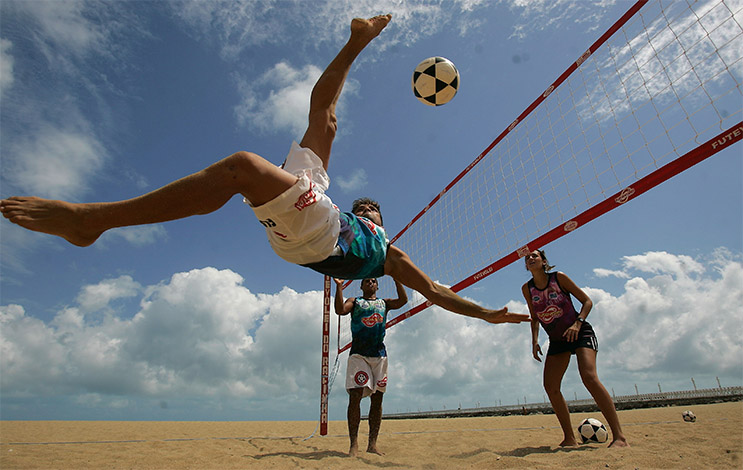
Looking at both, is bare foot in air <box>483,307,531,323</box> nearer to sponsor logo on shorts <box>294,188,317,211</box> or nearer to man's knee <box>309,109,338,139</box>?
sponsor logo on shorts <box>294,188,317,211</box>

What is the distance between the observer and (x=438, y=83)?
14.5ft

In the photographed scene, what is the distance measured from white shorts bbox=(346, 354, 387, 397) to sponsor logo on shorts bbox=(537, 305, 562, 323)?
166 centimetres

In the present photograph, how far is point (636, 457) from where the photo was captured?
283 cm

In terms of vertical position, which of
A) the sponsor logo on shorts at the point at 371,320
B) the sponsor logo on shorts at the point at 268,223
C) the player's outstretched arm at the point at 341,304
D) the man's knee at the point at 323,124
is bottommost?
the sponsor logo on shorts at the point at 268,223

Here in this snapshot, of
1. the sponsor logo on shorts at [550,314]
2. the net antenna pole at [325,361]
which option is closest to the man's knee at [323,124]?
the sponsor logo on shorts at [550,314]

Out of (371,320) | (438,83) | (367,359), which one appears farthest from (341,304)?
(438,83)

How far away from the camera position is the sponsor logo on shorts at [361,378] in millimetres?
4258

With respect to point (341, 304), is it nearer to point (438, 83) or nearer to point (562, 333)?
point (562, 333)

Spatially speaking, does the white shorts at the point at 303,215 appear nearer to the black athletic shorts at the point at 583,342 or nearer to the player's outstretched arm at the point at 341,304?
the player's outstretched arm at the point at 341,304

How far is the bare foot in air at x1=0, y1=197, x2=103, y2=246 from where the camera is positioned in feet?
5.24

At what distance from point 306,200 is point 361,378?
2872mm

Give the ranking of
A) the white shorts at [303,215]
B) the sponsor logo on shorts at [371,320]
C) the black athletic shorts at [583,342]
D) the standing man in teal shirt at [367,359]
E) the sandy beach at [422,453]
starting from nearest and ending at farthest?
1. the white shorts at [303,215]
2. the sandy beach at [422,453]
3. the black athletic shorts at [583,342]
4. the standing man in teal shirt at [367,359]
5. the sponsor logo on shorts at [371,320]

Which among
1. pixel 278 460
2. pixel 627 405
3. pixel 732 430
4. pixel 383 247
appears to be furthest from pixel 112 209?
pixel 627 405

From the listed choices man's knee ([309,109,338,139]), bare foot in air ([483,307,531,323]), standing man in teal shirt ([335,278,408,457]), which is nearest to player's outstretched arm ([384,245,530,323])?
bare foot in air ([483,307,531,323])
